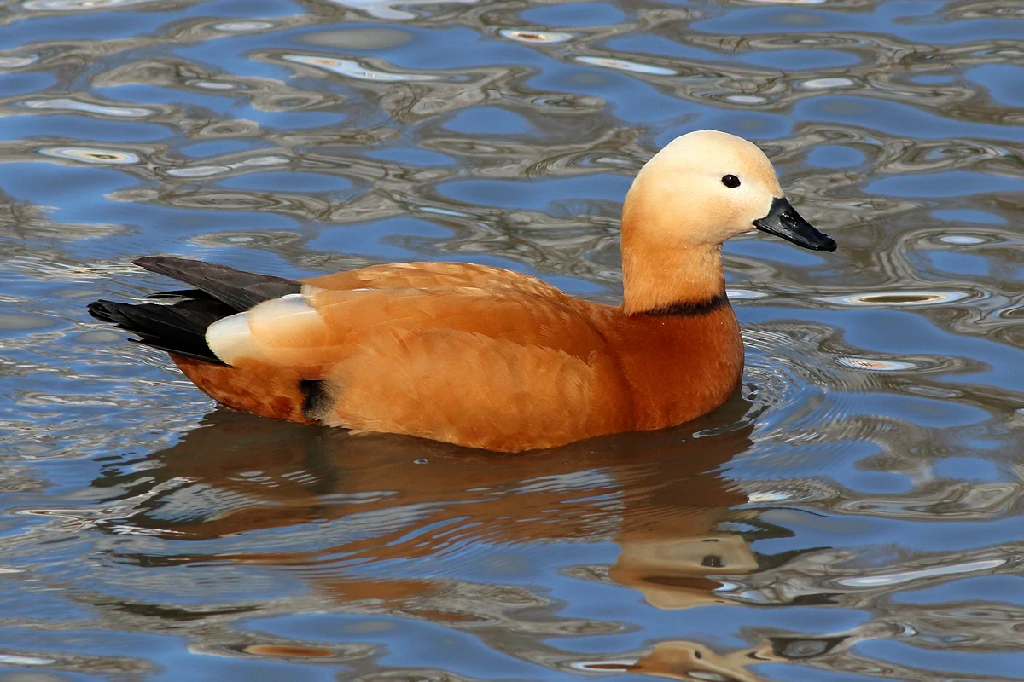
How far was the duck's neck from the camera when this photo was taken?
23.3 ft

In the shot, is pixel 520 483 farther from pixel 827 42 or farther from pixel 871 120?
pixel 827 42

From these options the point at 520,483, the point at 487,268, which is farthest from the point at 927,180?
the point at 520,483

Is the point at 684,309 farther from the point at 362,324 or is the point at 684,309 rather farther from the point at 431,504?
the point at 431,504

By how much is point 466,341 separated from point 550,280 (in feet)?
6.30

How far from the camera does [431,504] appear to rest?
6.16m

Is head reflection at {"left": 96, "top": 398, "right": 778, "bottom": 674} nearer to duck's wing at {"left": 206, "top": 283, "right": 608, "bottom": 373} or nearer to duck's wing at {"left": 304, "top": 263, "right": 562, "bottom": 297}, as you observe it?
duck's wing at {"left": 206, "top": 283, "right": 608, "bottom": 373}

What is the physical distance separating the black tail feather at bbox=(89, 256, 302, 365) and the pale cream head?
5.25 feet

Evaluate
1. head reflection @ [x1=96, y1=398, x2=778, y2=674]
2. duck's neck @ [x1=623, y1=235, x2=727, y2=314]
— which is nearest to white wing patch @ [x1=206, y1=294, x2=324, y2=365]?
head reflection @ [x1=96, y1=398, x2=778, y2=674]

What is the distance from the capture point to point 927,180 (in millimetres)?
9266

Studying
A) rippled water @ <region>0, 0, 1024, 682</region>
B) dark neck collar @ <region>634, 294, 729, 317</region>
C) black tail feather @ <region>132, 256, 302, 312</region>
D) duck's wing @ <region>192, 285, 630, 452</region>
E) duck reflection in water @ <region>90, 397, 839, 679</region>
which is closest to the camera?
rippled water @ <region>0, 0, 1024, 682</region>

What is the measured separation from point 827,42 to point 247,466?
19.4 ft

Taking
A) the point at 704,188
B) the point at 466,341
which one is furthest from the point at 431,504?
the point at 704,188

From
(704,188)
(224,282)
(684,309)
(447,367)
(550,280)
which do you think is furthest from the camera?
(550,280)

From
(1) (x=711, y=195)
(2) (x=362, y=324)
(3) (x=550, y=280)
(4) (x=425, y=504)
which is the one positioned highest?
(1) (x=711, y=195)
